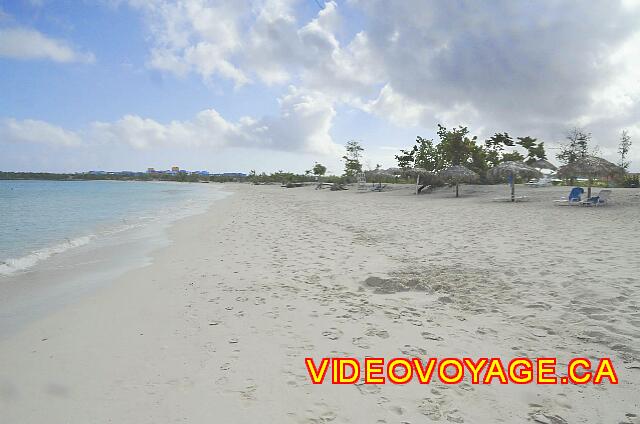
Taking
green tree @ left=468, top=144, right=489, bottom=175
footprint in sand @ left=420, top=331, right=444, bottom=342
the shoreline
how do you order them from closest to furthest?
footprint in sand @ left=420, top=331, right=444, bottom=342 < the shoreline < green tree @ left=468, top=144, right=489, bottom=175

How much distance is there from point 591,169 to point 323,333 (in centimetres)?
1804

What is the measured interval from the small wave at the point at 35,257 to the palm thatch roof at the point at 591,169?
2023 cm

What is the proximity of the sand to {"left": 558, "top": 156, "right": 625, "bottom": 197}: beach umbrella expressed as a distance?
10984 millimetres

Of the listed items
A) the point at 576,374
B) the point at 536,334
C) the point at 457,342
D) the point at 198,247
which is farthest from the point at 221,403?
the point at 198,247

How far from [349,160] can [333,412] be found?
1744 inches

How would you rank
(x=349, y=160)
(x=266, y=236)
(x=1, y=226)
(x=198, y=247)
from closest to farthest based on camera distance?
(x=198, y=247)
(x=266, y=236)
(x=1, y=226)
(x=349, y=160)

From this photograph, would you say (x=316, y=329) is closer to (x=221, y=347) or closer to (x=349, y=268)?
(x=221, y=347)

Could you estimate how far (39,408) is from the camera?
→ 99.7 inches

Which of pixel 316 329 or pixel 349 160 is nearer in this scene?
pixel 316 329

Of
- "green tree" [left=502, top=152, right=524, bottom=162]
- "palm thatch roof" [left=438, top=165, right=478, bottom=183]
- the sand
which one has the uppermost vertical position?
"green tree" [left=502, top=152, right=524, bottom=162]

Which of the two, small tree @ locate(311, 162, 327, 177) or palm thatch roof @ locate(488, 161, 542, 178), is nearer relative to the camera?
palm thatch roof @ locate(488, 161, 542, 178)

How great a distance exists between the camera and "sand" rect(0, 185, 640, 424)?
2.49 meters

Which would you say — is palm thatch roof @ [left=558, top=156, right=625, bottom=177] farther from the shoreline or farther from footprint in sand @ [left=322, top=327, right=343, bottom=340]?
the shoreline

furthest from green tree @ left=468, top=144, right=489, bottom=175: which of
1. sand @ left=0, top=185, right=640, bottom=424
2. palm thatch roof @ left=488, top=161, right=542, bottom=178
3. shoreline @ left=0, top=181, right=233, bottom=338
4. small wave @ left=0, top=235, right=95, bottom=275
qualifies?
small wave @ left=0, top=235, right=95, bottom=275
